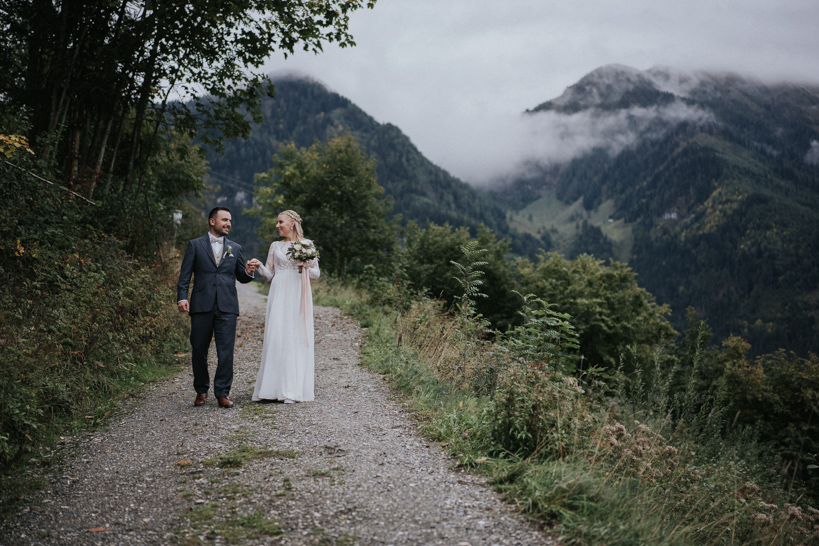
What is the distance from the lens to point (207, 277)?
6.35m

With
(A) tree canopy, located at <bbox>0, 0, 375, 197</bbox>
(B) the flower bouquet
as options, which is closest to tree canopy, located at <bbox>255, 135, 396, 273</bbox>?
(A) tree canopy, located at <bbox>0, 0, 375, 197</bbox>

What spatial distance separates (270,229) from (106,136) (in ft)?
100

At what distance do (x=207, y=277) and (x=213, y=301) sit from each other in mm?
315

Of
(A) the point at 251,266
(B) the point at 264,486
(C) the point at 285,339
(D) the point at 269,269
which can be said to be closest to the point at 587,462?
(B) the point at 264,486

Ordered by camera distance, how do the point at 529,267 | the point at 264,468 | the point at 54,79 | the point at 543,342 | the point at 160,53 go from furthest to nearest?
the point at 529,267 < the point at 160,53 < the point at 54,79 < the point at 543,342 < the point at 264,468

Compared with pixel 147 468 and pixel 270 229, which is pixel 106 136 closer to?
pixel 147 468

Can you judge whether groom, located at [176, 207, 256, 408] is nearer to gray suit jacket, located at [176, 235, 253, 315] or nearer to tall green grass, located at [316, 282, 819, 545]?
gray suit jacket, located at [176, 235, 253, 315]

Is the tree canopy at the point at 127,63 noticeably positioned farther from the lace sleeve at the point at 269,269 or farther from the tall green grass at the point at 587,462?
the tall green grass at the point at 587,462

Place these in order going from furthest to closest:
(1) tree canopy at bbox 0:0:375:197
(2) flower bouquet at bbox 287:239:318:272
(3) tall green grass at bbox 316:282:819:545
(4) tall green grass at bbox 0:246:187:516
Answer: (1) tree canopy at bbox 0:0:375:197 → (2) flower bouquet at bbox 287:239:318:272 → (4) tall green grass at bbox 0:246:187:516 → (3) tall green grass at bbox 316:282:819:545

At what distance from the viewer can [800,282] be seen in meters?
186

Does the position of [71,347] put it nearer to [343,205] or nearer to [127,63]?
[127,63]

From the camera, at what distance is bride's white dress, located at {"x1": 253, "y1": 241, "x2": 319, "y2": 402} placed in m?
6.71

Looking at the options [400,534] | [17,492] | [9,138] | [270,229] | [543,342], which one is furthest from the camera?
[270,229]

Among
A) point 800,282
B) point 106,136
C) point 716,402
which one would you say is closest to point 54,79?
point 106,136
